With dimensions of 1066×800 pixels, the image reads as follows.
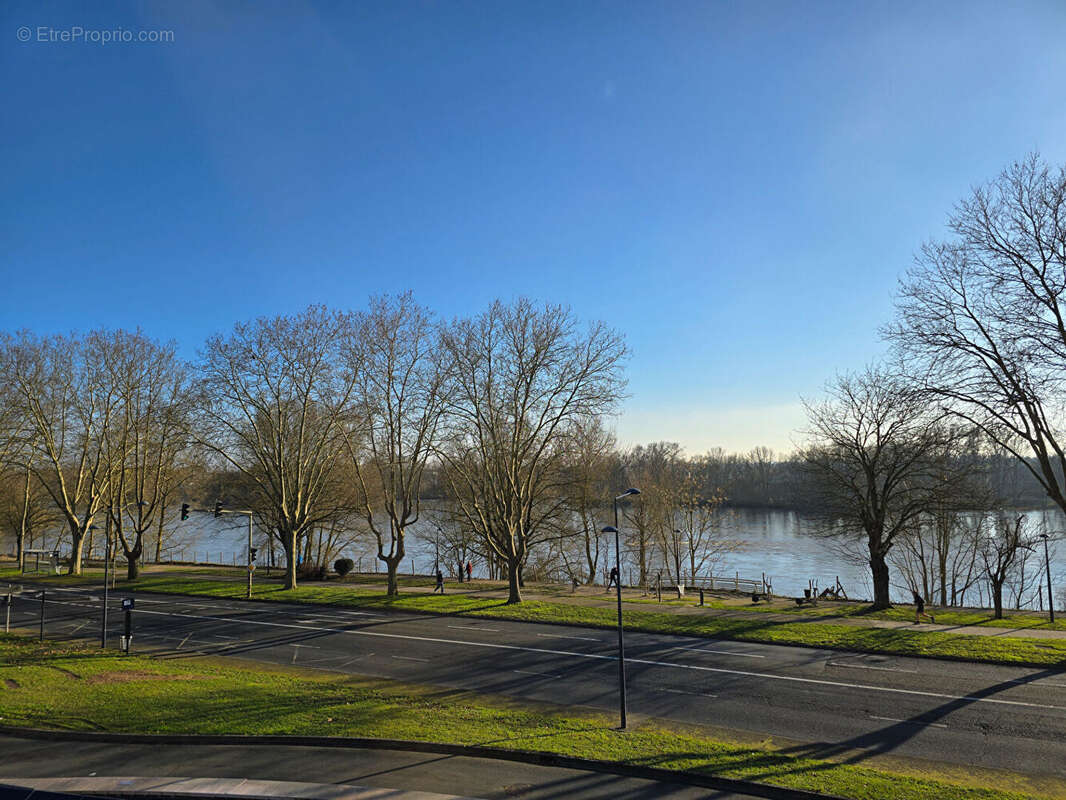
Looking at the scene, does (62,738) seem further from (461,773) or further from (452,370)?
(452,370)

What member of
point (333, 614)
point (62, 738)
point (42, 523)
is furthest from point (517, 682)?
point (42, 523)

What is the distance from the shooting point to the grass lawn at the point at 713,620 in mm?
22156

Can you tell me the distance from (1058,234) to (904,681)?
15.3m

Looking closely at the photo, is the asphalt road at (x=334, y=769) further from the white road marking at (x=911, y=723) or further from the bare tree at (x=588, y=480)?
the bare tree at (x=588, y=480)

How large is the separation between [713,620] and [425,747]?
17.5 m

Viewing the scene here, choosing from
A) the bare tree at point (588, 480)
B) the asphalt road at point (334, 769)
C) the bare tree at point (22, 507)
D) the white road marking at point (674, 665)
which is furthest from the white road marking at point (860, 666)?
the bare tree at point (22, 507)

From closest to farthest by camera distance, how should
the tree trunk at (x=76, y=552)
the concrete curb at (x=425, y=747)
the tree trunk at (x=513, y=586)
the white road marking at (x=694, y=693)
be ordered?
the concrete curb at (x=425, y=747)
the white road marking at (x=694, y=693)
the tree trunk at (x=513, y=586)
the tree trunk at (x=76, y=552)

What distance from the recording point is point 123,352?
44.4 meters

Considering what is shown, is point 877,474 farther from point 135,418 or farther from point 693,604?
point 135,418

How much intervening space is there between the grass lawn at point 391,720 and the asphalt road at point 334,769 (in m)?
0.69

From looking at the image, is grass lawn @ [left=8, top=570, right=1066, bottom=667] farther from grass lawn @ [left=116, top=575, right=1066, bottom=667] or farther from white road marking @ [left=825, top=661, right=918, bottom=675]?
white road marking @ [left=825, top=661, right=918, bottom=675]

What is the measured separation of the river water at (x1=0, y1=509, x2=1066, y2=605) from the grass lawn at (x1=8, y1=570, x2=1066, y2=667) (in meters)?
15.5

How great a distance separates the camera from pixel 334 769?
12977mm

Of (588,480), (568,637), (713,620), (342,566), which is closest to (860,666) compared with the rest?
(713,620)
